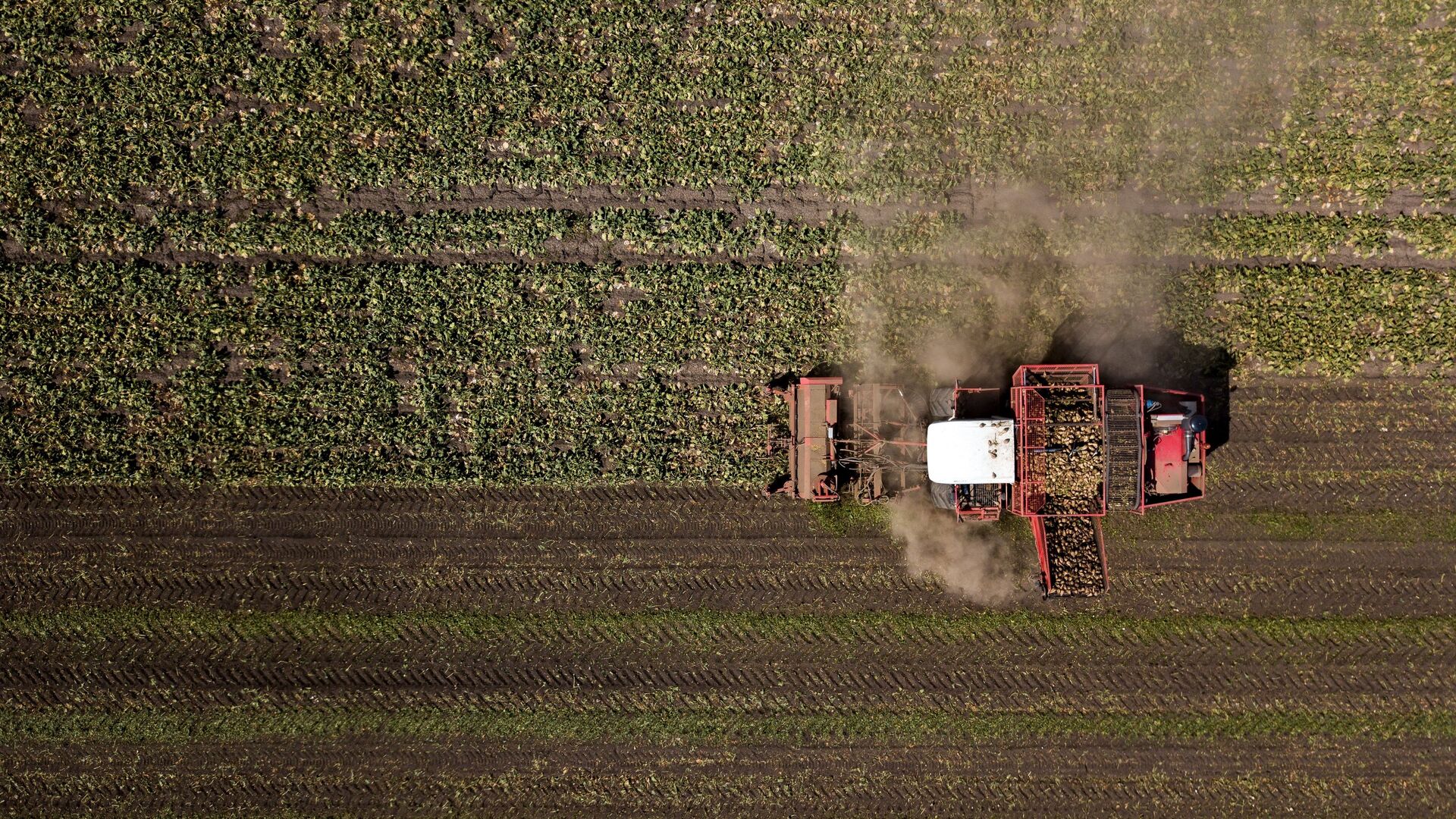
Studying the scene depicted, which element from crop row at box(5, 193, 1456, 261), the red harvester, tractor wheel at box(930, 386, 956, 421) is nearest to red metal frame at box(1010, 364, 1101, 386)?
the red harvester

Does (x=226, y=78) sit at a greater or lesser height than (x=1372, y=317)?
greater

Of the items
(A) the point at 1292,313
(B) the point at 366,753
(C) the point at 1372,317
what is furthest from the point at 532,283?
(C) the point at 1372,317

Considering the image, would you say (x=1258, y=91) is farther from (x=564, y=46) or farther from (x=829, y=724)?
(x=829, y=724)

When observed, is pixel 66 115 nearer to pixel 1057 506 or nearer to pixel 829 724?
pixel 829 724

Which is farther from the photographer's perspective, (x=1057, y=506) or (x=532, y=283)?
(x=532, y=283)

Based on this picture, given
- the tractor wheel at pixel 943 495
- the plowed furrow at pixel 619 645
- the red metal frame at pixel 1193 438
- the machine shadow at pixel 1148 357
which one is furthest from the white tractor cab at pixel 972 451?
the plowed furrow at pixel 619 645

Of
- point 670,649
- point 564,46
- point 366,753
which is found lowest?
point 366,753

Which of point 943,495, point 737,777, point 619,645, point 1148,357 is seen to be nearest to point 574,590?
point 619,645
